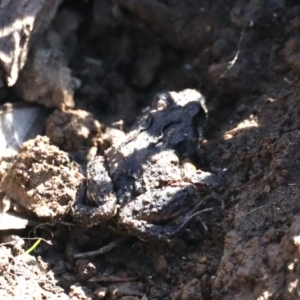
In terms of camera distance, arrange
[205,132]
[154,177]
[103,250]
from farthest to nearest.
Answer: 1. [205,132]
2. [154,177]
3. [103,250]

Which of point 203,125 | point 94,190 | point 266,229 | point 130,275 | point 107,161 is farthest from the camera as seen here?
point 203,125

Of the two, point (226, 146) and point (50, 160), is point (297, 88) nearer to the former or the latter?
point (226, 146)

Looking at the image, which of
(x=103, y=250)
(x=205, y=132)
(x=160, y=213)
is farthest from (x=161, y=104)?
(x=103, y=250)

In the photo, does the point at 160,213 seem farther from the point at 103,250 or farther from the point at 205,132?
the point at 205,132

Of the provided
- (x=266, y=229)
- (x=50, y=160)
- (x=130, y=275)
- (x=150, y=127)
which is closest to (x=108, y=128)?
(x=150, y=127)

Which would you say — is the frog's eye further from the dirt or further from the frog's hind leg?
the frog's hind leg
